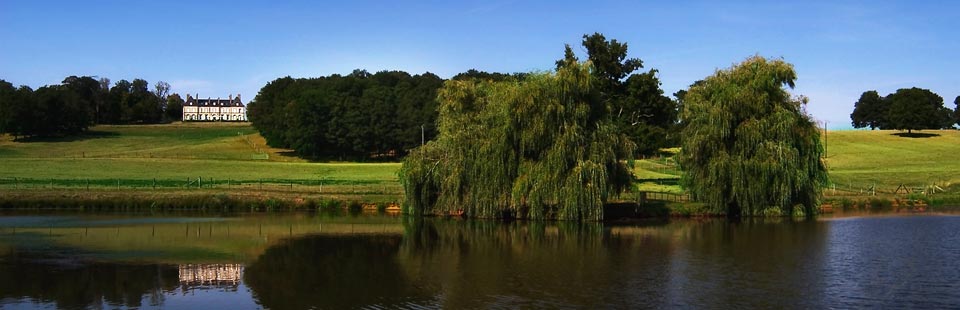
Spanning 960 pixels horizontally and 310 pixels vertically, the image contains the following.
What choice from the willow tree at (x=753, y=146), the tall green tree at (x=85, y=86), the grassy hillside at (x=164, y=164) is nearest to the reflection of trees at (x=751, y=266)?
the willow tree at (x=753, y=146)

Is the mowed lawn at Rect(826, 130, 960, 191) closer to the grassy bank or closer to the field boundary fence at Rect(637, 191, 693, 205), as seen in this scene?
the grassy bank

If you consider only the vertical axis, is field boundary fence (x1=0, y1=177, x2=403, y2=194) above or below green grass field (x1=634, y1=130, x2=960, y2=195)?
below

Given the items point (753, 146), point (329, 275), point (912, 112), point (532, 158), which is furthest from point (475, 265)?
point (912, 112)

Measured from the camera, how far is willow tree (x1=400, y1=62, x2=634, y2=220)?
141ft

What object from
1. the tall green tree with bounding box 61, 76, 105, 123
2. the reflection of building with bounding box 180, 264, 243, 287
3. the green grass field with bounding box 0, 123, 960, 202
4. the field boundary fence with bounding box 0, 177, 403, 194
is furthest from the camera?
the tall green tree with bounding box 61, 76, 105, 123

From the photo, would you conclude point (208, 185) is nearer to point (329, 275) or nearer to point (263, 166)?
point (263, 166)

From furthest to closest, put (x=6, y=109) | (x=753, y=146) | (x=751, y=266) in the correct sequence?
(x=6, y=109) → (x=753, y=146) → (x=751, y=266)

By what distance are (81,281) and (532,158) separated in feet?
83.0

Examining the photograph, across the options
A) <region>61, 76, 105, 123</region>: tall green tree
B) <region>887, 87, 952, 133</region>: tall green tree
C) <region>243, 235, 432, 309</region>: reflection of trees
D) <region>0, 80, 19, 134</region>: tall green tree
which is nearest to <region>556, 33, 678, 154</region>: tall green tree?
<region>243, 235, 432, 309</region>: reflection of trees

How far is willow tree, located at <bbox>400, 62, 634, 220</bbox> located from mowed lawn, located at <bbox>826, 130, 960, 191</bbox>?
3084 cm

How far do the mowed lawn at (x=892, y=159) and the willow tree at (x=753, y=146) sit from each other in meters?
20.4

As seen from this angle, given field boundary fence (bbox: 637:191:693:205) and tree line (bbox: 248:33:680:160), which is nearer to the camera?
field boundary fence (bbox: 637:191:693:205)

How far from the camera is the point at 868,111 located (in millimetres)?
155625

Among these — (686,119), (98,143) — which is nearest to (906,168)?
(686,119)
